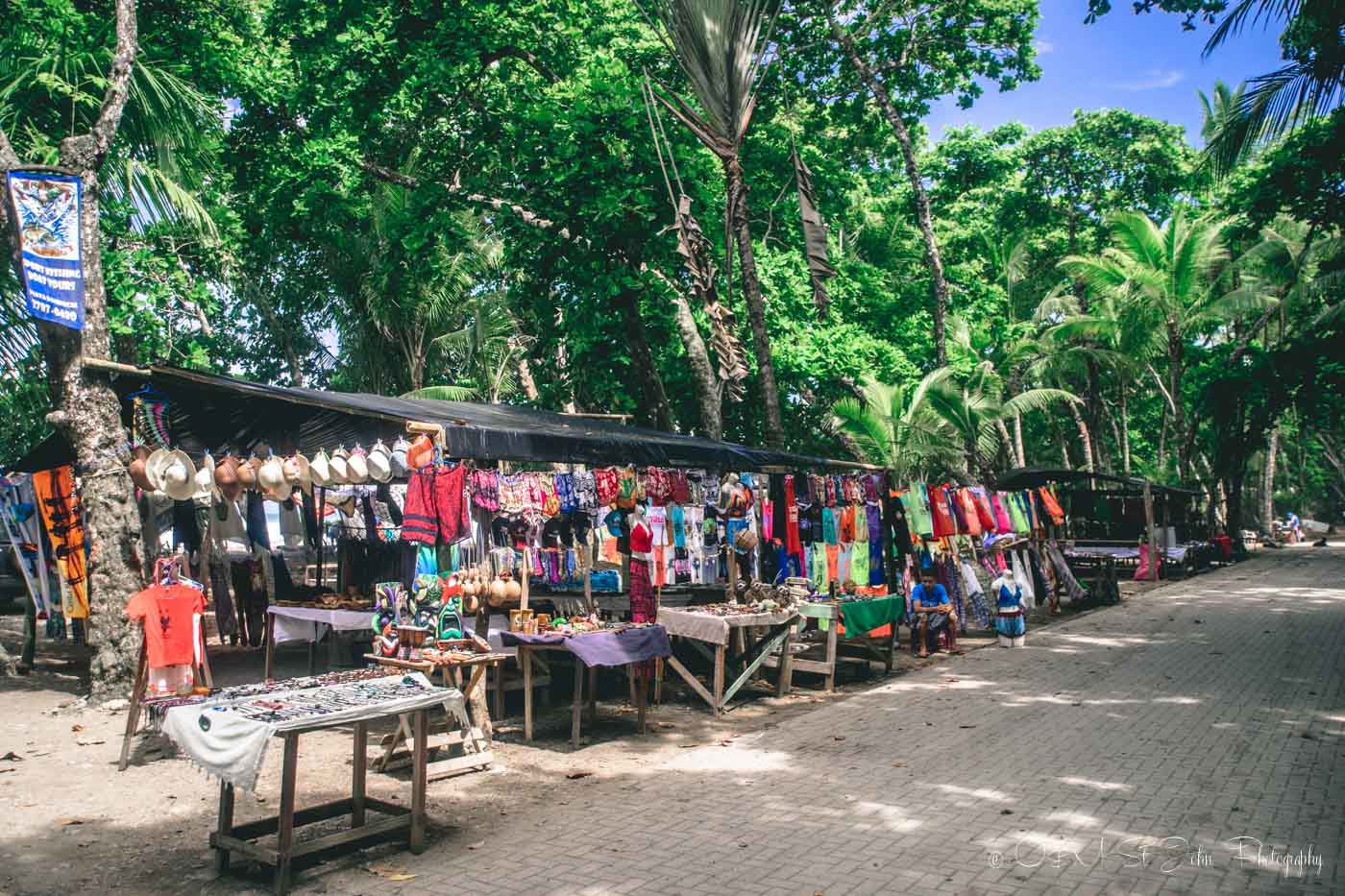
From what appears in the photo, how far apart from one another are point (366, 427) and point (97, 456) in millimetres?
3279

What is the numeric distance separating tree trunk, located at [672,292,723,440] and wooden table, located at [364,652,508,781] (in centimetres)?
888

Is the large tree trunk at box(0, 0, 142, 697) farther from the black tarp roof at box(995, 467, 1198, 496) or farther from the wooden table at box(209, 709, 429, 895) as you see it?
the black tarp roof at box(995, 467, 1198, 496)

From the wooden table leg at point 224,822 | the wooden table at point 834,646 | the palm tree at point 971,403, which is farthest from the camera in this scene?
the palm tree at point 971,403

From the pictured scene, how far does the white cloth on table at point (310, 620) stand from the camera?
30.7 ft

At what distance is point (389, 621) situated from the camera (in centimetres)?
723

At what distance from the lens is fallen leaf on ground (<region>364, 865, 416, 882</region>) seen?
5.05m

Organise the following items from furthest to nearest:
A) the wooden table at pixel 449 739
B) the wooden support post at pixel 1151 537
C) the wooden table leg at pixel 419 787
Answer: the wooden support post at pixel 1151 537
the wooden table at pixel 449 739
the wooden table leg at pixel 419 787

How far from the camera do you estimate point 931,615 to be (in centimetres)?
1228

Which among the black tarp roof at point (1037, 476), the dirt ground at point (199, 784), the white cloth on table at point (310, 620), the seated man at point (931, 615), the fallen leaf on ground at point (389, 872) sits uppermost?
the black tarp roof at point (1037, 476)

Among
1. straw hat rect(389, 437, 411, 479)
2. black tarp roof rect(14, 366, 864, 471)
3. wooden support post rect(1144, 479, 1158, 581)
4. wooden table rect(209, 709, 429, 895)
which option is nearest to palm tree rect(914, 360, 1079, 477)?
wooden support post rect(1144, 479, 1158, 581)

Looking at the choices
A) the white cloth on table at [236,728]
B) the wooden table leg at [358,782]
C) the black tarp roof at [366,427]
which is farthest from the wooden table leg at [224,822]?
the black tarp roof at [366,427]

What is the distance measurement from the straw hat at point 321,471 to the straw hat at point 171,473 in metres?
0.94

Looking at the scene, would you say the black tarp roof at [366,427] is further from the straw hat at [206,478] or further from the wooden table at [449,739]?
the wooden table at [449,739]

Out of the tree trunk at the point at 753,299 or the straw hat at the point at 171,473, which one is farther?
the tree trunk at the point at 753,299
